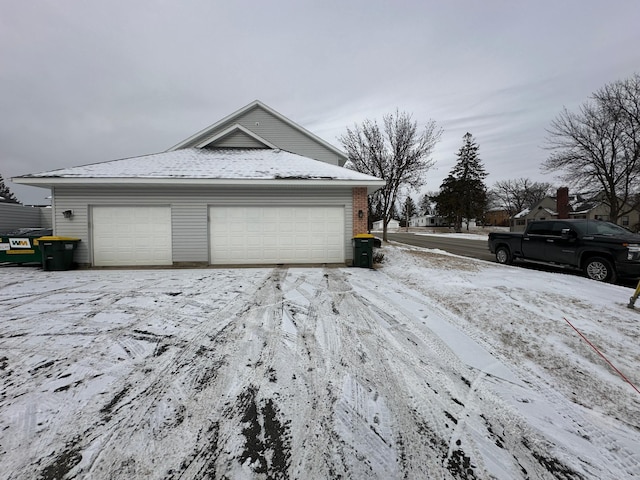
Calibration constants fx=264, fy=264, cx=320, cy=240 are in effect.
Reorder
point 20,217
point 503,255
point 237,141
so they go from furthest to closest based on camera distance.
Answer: point 20,217
point 237,141
point 503,255

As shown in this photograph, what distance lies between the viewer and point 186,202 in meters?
8.88

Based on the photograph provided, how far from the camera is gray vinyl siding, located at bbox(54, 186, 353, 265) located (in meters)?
8.65

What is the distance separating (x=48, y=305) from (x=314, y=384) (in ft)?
17.6

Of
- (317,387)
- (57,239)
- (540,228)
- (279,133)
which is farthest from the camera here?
(279,133)

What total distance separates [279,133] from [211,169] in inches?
238

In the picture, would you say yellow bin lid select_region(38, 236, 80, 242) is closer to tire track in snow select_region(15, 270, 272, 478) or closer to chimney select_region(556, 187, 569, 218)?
tire track in snow select_region(15, 270, 272, 478)

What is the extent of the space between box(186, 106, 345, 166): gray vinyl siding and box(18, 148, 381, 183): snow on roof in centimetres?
292

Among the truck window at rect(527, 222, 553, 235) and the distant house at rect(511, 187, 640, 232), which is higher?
the distant house at rect(511, 187, 640, 232)

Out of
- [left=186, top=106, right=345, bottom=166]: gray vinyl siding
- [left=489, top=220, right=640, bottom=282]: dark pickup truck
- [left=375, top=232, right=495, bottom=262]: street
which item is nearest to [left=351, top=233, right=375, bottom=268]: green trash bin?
[left=489, top=220, right=640, bottom=282]: dark pickup truck

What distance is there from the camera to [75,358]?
3.05m

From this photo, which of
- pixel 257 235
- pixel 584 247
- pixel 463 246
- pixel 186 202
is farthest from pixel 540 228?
pixel 186 202

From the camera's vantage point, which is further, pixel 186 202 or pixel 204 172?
pixel 204 172

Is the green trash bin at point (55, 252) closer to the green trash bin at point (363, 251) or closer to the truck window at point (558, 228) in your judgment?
the green trash bin at point (363, 251)

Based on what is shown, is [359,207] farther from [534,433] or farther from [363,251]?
[534,433]
